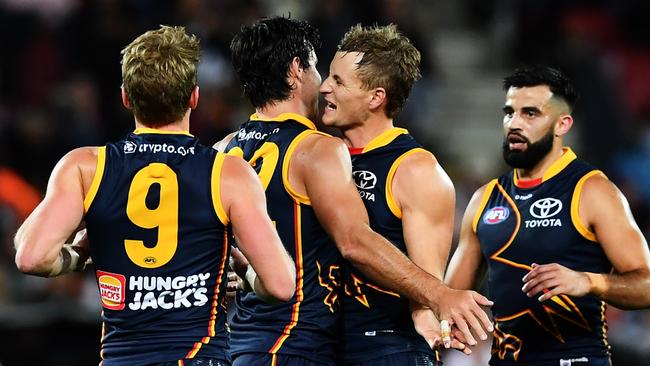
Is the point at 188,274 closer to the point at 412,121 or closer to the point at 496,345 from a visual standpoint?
the point at 496,345

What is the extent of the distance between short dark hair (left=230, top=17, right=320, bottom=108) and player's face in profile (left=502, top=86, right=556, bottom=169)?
1.36 meters

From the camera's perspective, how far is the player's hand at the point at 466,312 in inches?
178

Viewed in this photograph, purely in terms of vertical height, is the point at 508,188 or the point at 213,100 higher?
the point at 213,100

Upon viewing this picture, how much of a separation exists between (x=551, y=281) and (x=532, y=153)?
106 centimetres

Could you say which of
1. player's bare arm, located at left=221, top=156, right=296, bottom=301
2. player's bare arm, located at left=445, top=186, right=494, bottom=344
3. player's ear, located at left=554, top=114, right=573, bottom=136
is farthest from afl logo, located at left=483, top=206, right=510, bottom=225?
player's bare arm, located at left=221, top=156, right=296, bottom=301

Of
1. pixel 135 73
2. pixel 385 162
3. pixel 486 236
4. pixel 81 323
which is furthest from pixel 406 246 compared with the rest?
pixel 81 323

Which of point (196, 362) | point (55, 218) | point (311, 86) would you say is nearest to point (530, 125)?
point (311, 86)

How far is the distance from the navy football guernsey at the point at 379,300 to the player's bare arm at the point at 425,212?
7 cm

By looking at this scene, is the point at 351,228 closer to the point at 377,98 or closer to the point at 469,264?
the point at 377,98

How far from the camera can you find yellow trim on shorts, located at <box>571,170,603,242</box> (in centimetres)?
554

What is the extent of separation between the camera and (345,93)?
5.23 metres

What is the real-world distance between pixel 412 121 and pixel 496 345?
6609 mm

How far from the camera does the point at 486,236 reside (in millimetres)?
5836

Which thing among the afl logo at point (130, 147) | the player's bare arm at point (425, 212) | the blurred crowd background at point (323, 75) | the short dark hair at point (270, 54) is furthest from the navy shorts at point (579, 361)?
the blurred crowd background at point (323, 75)
